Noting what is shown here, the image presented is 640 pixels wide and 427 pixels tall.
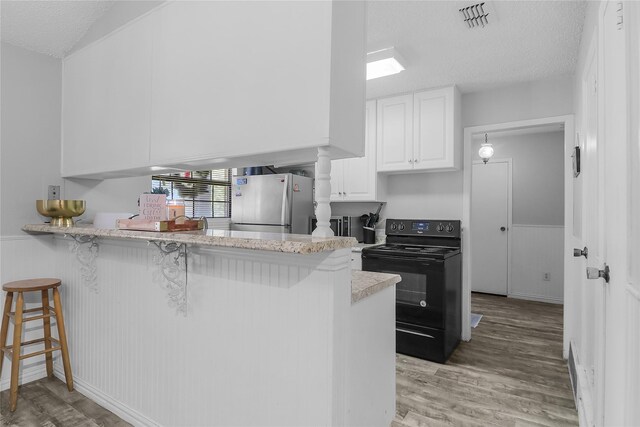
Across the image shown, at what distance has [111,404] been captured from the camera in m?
2.11

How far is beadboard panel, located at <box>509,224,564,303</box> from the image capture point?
4.83 m

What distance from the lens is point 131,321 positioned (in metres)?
2.00

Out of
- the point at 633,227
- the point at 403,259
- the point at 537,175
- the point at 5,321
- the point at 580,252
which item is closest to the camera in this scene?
the point at 633,227

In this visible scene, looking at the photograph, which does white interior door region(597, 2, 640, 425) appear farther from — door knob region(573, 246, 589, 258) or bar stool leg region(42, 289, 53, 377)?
bar stool leg region(42, 289, 53, 377)

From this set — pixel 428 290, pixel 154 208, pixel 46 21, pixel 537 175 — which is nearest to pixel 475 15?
pixel 428 290

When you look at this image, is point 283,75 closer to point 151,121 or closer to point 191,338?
point 151,121

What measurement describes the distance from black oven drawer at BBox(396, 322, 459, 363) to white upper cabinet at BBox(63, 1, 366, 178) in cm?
211

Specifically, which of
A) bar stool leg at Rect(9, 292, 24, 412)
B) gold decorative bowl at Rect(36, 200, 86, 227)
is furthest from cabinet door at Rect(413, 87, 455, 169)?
bar stool leg at Rect(9, 292, 24, 412)

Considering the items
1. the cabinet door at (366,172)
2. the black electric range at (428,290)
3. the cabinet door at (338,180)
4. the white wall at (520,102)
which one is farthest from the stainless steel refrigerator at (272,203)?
the white wall at (520,102)

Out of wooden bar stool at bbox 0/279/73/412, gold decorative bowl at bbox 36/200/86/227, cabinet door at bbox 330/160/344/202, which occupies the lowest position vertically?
wooden bar stool at bbox 0/279/73/412

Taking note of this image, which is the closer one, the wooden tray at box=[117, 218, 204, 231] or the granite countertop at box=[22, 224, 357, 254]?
the granite countertop at box=[22, 224, 357, 254]

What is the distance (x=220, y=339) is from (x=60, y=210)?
1544 mm

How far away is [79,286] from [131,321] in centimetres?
69

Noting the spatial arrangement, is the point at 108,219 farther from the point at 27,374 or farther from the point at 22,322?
the point at 27,374
